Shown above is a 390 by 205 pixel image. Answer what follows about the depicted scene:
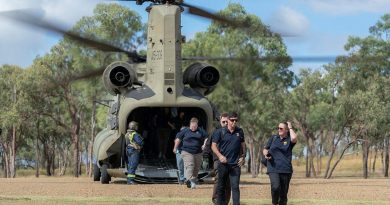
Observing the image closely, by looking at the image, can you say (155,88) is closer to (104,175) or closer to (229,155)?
(104,175)

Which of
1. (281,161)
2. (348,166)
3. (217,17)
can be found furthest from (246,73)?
(348,166)

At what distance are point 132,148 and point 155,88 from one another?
71.0 inches

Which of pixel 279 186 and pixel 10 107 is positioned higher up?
pixel 10 107

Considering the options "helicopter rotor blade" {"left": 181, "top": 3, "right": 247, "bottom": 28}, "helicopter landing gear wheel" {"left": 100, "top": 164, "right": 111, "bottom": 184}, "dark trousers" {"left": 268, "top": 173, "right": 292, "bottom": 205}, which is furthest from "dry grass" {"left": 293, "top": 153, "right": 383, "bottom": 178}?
"dark trousers" {"left": 268, "top": 173, "right": 292, "bottom": 205}

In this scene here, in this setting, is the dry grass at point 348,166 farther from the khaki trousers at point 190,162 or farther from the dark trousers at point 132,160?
the khaki trousers at point 190,162

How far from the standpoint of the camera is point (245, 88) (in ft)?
134

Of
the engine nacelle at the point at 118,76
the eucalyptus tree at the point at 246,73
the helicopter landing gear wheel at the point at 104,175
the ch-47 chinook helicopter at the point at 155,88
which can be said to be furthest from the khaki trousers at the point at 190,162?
the eucalyptus tree at the point at 246,73

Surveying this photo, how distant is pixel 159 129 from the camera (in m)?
20.4

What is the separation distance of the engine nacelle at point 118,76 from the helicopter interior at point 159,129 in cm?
103

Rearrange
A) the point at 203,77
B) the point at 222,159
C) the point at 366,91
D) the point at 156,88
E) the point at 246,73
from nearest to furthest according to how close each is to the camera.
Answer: the point at 222,159 → the point at 156,88 → the point at 203,77 → the point at 246,73 → the point at 366,91

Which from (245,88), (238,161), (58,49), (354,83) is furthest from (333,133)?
(238,161)

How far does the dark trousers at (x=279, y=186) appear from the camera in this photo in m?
10.8

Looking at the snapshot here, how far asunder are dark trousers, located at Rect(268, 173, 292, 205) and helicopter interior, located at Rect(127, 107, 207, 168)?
9.02 m

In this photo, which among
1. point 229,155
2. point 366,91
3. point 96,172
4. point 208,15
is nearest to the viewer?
point 229,155
